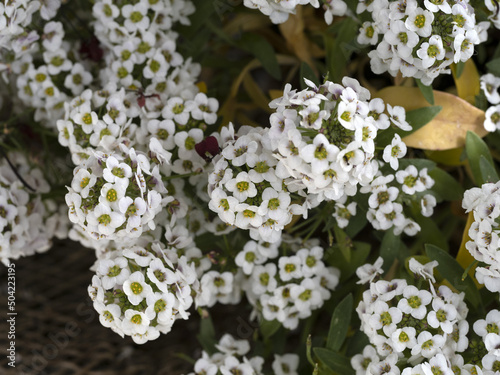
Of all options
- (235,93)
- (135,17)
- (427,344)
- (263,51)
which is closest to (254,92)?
(235,93)

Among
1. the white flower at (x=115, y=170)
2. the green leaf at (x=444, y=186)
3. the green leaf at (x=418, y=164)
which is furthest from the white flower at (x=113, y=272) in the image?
the green leaf at (x=444, y=186)

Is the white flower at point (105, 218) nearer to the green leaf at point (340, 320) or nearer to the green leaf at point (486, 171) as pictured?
the green leaf at point (340, 320)

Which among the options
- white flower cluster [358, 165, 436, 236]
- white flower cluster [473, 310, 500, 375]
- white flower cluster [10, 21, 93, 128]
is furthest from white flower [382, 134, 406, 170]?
white flower cluster [10, 21, 93, 128]

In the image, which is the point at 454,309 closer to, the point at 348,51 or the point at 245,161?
the point at 245,161

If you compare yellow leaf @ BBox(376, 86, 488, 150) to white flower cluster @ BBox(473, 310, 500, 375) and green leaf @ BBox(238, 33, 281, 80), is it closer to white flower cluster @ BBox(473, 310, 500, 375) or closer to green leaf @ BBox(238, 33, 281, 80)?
green leaf @ BBox(238, 33, 281, 80)

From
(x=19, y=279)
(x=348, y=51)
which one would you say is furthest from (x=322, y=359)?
(x=19, y=279)

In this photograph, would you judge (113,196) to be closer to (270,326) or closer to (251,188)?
(251,188)
